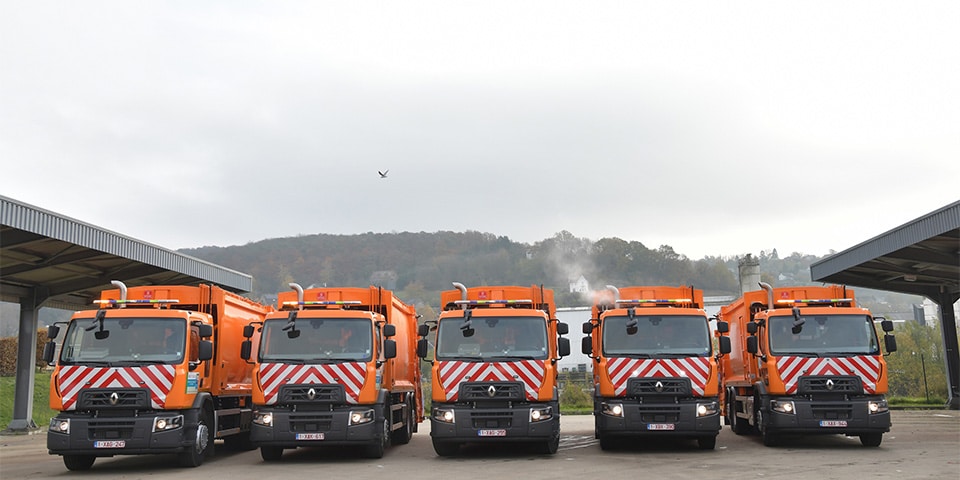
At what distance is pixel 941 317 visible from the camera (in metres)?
28.0

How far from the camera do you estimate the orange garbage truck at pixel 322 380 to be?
44.4 feet

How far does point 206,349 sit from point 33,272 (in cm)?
1142

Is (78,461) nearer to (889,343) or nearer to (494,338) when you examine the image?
(494,338)

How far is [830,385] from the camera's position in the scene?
1452cm

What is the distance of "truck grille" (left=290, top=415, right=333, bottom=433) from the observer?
44.3 feet

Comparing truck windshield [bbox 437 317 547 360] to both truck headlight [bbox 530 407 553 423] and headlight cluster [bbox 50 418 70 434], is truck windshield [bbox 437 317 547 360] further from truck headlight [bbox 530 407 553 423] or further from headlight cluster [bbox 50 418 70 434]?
headlight cluster [bbox 50 418 70 434]

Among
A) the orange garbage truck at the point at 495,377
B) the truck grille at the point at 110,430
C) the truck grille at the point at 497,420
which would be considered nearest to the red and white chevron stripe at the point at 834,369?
the orange garbage truck at the point at 495,377

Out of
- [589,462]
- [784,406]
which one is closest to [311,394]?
[589,462]

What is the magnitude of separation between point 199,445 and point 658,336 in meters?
7.86

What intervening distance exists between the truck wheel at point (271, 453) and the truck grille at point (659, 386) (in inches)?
240

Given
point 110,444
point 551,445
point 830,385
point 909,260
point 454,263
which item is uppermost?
point 454,263

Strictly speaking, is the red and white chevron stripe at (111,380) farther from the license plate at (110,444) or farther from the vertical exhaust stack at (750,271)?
the vertical exhaust stack at (750,271)

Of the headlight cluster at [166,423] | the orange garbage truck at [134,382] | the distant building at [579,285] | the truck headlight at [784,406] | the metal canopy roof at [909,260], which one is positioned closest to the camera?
the orange garbage truck at [134,382]

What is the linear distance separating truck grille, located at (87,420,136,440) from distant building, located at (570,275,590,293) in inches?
1621
